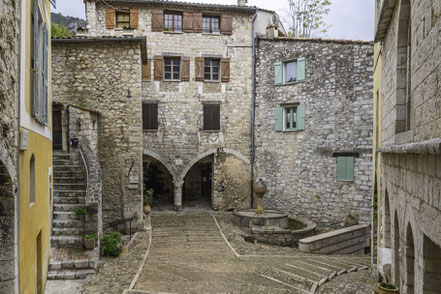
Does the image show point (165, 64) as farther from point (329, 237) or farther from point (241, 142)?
point (329, 237)

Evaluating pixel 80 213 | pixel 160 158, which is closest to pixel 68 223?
pixel 80 213

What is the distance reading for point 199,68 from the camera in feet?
55.4

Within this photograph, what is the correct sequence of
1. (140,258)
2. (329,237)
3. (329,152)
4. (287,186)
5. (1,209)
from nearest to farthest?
(1,209)
(140,258)
(329,237)
(329,152)
(287,186)

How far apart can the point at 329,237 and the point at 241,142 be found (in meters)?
6.75

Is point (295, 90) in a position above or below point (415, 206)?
above

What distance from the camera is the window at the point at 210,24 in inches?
671

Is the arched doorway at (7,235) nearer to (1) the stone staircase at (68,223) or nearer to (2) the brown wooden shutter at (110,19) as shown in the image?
(1) the stone staircase at (68,223)

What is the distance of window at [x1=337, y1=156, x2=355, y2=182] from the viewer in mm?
14531

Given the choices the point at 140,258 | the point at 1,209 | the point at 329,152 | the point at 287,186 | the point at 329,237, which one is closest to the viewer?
the point at 1,209

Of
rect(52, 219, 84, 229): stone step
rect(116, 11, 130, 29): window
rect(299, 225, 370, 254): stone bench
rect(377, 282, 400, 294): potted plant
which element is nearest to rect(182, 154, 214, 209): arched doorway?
rect(116, 11, 130, 29): window

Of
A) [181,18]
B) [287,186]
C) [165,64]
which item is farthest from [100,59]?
[287,186]

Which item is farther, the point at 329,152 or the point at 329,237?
the point at 329,152

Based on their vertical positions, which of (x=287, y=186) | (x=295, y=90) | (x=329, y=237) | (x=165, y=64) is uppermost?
(x=165, y=64)

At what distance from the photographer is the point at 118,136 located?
12.3 m
